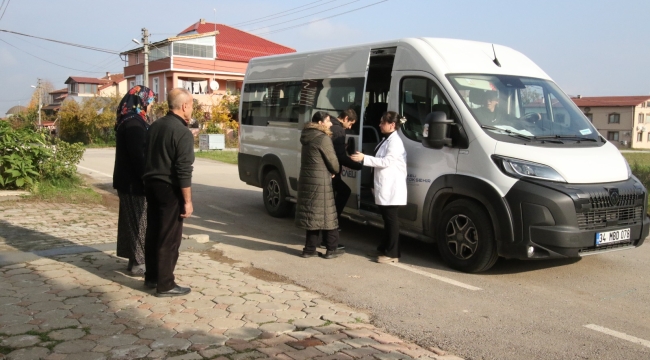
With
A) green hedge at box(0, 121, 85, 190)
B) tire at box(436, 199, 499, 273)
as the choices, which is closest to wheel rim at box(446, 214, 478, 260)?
tire at box(436, 199, 499, 273)

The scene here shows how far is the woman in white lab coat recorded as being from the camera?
706cm

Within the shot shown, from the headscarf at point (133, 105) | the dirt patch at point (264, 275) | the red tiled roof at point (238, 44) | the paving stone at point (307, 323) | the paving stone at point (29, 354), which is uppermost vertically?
the red tiled roof at point (238, 44)

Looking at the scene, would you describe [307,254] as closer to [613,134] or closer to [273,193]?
[273,193]

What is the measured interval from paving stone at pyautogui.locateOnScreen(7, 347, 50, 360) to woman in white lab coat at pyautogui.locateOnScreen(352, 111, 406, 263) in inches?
158

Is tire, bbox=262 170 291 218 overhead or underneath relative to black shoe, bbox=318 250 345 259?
overhead

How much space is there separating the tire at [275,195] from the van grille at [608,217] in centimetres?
503

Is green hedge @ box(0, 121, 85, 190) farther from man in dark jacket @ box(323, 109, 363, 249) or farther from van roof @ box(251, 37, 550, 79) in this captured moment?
van roof @ box(251, 37, 550, 79)

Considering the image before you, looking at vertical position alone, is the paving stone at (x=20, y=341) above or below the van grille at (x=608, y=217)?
below

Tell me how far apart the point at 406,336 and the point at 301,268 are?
2390 mm

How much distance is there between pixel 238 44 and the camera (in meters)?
60.6

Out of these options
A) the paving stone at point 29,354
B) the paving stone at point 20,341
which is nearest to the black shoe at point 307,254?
the paving stone at point 20,341

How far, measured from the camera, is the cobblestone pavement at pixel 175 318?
4234mm

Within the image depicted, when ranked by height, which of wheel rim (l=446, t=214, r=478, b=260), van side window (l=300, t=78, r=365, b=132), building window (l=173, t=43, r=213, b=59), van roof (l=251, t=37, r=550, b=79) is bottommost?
wheel rim (l=446, t=214, r=478, b=260)

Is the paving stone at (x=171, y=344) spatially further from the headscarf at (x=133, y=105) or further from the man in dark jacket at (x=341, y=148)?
the man in dark jacket at (x=341, y=148)
